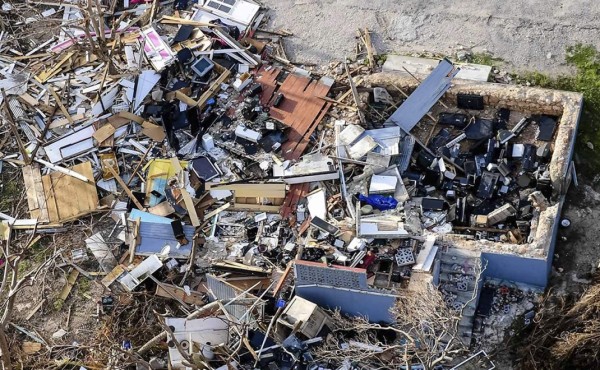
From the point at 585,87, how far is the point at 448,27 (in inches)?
146

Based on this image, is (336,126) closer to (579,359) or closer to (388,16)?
(388,16)

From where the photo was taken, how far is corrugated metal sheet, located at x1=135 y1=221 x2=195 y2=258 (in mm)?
22078

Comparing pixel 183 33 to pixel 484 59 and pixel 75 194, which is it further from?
pixel 484 59

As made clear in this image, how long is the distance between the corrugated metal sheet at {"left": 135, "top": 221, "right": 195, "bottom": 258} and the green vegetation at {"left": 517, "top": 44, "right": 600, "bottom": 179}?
8.63 m

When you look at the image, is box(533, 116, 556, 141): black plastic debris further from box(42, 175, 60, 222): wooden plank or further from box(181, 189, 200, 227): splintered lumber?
box(42, 175, 60, 222): wooden plank

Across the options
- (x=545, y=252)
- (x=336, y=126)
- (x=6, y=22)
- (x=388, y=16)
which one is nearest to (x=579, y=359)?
(x=545, y=252)

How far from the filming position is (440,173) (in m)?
22.2

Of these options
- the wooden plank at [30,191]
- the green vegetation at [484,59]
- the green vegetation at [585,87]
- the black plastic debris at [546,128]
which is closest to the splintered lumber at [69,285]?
the wooden plank at [30,191]

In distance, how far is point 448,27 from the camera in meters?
24.4

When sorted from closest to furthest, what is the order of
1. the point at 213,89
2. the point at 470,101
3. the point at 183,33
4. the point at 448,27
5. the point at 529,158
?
the point at 529,158, the point at 470,101, the point at 213,89, the point at 448,27, the point at 183,33

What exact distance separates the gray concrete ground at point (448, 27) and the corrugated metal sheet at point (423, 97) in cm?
137

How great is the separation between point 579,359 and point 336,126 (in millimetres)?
7443

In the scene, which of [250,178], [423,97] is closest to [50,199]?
[250,178]

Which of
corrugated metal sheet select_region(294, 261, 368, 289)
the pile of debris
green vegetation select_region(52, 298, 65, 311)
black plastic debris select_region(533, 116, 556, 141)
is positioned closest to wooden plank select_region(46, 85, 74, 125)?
the pile of debris
